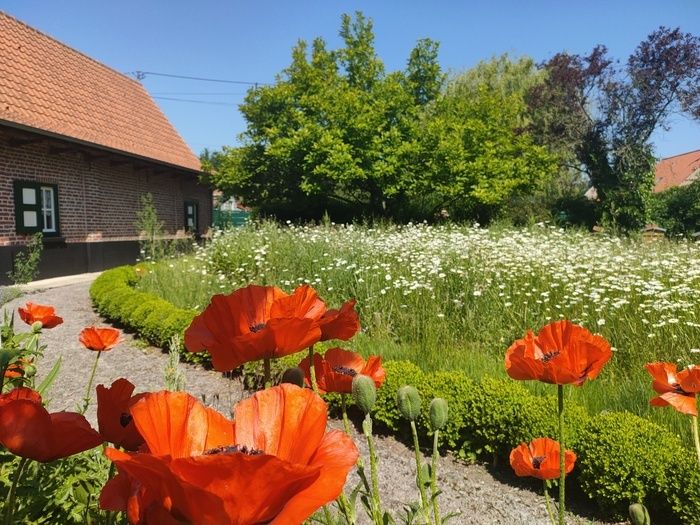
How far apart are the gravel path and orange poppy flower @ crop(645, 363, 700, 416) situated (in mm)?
666

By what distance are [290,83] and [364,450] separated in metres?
18.5

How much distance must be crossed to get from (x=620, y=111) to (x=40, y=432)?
936 inches

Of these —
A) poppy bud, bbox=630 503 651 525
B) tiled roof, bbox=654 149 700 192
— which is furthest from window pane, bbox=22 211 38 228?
tiled roof, bbox=654 149 700 192

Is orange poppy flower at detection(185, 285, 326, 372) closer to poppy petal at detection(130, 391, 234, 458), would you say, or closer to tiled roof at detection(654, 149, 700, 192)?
poppy petal at detection(130, 391, 234, 458)

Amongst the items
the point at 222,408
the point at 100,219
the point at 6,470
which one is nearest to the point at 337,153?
the point at 100,219

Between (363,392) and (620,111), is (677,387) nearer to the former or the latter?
(363,392)

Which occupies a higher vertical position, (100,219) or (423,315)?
(100,219)

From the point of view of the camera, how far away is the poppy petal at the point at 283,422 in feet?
1.86

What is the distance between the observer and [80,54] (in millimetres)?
17672

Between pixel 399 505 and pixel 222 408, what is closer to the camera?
pixel 399 505

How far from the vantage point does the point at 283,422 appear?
0.59 m

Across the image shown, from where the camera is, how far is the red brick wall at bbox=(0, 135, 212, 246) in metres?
11.7

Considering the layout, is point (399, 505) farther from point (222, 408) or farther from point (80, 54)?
point (80, 54)

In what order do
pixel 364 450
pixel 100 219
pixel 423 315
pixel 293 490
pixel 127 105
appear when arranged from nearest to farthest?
pixel 293 490, pixel 364 450, pixel 423 315, pixel 100 219, pixel 127 105
